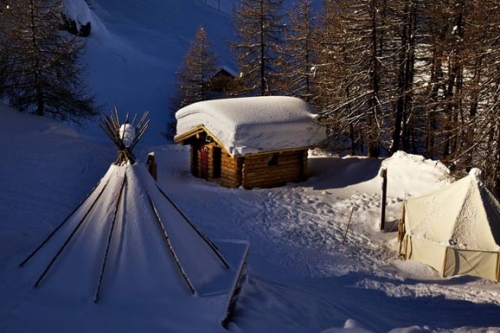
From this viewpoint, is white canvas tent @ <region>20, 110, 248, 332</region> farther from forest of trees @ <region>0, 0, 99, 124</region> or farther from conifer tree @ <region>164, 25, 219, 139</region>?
conifer tree @ <region>164, 25, 219, 139</region>

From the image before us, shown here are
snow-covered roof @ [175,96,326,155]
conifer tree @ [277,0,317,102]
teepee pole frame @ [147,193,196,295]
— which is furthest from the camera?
conifer tree @ [277,0,317,102]

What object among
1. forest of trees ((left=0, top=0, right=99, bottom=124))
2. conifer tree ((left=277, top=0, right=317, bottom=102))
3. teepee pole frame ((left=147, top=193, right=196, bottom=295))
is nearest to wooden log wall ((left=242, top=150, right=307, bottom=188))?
conifer tree ((left=277, top=0, right=317, bottom=102))

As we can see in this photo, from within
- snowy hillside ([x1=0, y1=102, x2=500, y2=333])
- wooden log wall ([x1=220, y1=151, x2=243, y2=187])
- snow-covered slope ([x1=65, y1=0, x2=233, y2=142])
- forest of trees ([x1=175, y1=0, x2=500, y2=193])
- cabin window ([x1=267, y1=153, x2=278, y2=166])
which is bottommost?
snowy hillside ([x1=0, y1=102, x2=500, y2=333])

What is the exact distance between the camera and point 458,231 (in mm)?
13391

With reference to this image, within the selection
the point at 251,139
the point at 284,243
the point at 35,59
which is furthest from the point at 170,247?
the point at 35,59

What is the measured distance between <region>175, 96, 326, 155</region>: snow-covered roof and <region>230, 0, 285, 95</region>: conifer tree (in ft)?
17.5

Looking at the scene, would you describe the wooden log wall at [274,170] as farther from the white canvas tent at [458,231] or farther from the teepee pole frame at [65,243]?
the teepee pole frame at [65,243]

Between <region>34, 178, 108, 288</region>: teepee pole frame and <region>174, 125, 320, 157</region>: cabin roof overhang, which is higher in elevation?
<region>174, 125, 320, 157</region>: cabin roof overhang

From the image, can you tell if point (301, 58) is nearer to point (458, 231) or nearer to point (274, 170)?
point (274, 170)

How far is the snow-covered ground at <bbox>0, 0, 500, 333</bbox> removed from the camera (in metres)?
8.37

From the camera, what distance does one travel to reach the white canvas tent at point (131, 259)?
7.99 meters

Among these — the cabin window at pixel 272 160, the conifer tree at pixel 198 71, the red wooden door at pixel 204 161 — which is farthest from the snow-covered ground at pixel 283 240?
the conifer tree at pixel 198 71

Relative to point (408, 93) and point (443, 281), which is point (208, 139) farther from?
point (443, 281)

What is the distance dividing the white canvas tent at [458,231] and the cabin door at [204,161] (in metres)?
8.57
